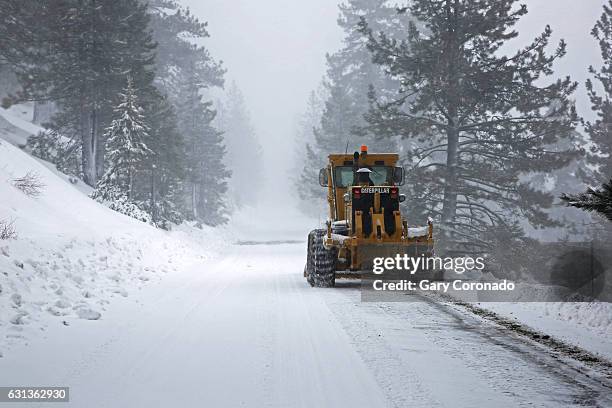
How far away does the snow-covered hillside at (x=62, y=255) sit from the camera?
28.3 feet

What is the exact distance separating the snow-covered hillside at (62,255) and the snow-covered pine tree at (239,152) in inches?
2375

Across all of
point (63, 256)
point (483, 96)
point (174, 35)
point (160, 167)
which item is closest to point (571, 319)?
point (63, 256)

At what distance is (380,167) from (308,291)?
425 cm

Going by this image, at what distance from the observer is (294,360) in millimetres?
6625

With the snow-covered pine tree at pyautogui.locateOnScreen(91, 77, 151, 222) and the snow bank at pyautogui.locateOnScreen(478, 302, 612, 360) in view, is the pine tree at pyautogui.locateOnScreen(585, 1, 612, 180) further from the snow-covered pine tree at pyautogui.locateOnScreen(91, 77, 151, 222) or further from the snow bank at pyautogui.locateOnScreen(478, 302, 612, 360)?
the snow-covered pine tree at pyautogui.locateOnScreen(91, 77, 151, 222)

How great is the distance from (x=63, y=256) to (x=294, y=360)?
7147 millimetres

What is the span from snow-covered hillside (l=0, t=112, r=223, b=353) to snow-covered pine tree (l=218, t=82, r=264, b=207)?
2375 inches

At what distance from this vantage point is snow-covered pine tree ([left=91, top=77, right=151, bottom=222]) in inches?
958

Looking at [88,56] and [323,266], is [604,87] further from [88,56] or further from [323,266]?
[88,56]

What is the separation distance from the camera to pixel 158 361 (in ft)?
21.5

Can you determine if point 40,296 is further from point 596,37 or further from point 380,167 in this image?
point 596,37

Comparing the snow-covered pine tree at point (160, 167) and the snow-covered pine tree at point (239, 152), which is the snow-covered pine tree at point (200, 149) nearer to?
the snow-covered pine tree at point (160, 167)

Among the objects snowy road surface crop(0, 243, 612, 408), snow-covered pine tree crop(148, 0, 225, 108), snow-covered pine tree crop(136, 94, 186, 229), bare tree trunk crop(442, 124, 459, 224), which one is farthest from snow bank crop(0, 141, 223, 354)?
snow-covered pine tree crop(148, 0, 225, 108)

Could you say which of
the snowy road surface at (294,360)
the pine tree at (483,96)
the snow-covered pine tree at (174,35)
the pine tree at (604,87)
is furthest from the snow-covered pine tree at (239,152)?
the snowy road surface at (294,360)
